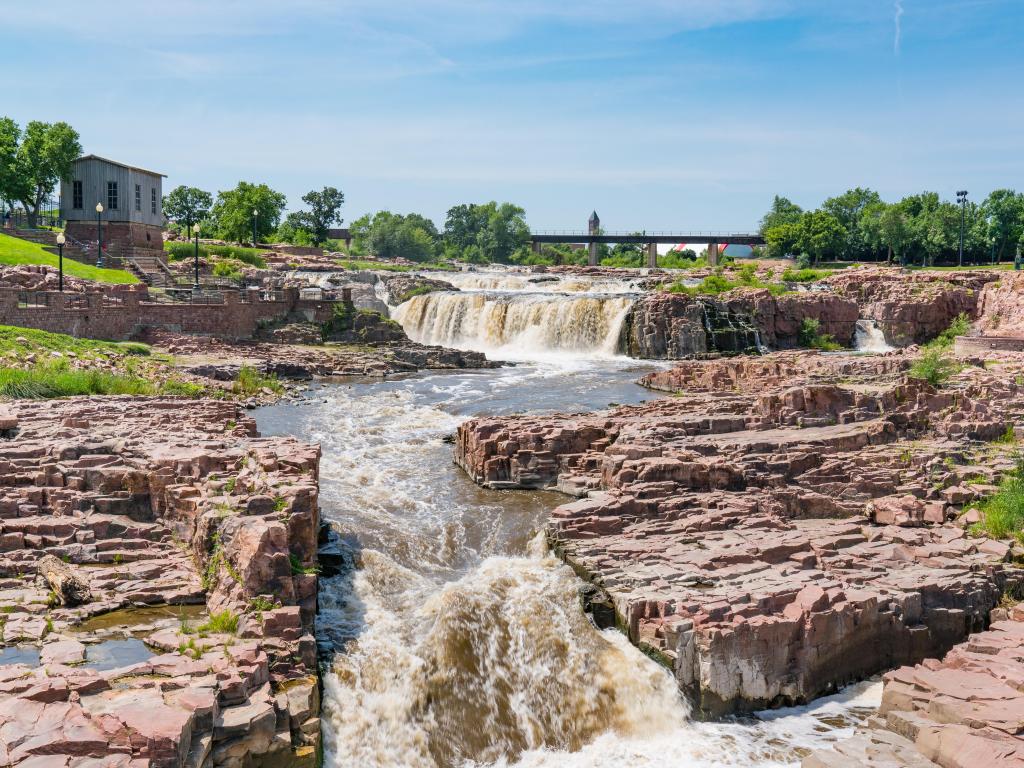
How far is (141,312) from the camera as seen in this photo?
120ft

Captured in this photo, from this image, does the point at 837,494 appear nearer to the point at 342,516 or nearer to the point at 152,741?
the point at 342,516

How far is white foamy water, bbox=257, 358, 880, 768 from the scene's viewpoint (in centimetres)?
1186

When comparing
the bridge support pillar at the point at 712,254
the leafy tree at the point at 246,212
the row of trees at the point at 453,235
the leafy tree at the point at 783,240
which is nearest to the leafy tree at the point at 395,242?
the row of trees at the point at 453,235

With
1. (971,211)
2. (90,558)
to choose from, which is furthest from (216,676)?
(971,211)

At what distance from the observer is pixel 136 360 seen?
31.2 metres

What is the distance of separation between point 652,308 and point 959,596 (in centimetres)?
2906

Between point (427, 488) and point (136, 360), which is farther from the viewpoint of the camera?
point (136, 360)

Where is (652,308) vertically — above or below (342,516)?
above

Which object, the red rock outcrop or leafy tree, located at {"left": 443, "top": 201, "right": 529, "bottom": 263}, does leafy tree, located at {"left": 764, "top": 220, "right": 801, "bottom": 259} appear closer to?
leafy tree, located at {"left": 443, "top": 201, "right": 529, "bottom": 263}

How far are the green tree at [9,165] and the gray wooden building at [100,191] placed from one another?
347cm

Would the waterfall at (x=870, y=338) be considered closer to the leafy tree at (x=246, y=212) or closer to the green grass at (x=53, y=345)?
the green grass at (x=53, y=345)

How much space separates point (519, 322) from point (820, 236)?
1553 inches

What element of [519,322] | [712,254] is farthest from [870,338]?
[712,254]

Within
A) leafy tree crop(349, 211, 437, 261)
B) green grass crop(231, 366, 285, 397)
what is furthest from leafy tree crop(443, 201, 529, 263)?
green grass crop(231, 366, 285, 397)
